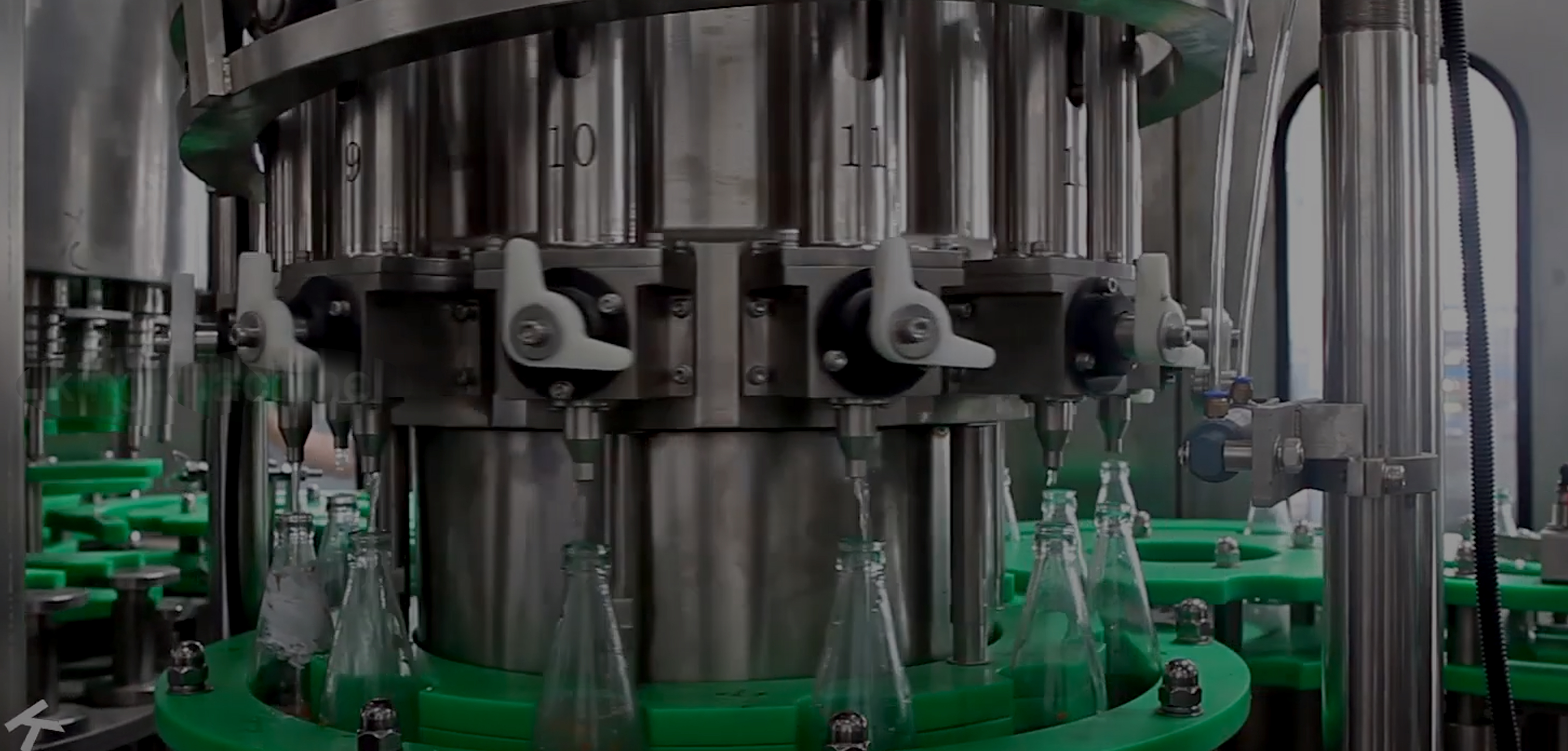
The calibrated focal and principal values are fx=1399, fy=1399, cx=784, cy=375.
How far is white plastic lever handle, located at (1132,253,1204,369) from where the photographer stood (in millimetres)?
972

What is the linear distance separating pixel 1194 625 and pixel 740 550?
49cm

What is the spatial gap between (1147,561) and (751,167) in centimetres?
123

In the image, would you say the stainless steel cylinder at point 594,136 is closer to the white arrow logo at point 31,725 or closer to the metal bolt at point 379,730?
the metal bolt at point 379,730

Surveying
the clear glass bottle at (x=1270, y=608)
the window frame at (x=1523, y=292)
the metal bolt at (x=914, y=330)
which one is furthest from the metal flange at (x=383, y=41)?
the window frame at (x=1523, y=292)

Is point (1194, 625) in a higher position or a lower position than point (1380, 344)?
lower

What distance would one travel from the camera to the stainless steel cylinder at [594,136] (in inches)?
38.7

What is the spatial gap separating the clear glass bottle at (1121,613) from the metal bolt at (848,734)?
1.13 feet

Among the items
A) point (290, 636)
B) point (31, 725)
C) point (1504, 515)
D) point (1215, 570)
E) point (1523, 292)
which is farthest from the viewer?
point (1523, 292)

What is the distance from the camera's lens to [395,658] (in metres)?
1.06

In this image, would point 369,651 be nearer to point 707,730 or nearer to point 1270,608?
point 707,730

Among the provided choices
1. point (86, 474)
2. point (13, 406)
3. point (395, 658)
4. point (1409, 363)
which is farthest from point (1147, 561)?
point (86, 474)

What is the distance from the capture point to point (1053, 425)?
108cm

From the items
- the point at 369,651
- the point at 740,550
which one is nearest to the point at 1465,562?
the point at 740,550

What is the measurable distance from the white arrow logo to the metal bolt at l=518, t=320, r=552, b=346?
928 millimetres
